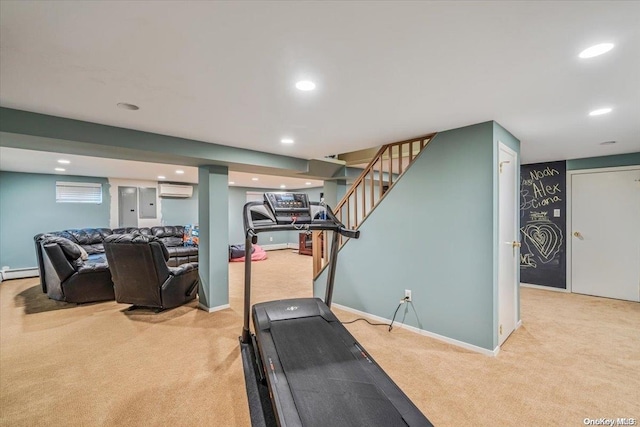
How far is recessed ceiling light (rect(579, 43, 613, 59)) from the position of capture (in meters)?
1.39

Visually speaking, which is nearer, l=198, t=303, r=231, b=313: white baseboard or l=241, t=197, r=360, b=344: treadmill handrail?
l=241, t=197, r=360, b=344: treadmill handrail

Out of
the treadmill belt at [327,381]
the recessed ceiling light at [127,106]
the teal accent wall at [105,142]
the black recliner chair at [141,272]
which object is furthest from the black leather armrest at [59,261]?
the treadmill belt at [327,381]

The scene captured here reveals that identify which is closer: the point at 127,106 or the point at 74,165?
the point at 127,106

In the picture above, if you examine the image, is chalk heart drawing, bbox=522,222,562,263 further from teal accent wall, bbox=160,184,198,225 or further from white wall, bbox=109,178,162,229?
white wall, bbox=109,178,162,229

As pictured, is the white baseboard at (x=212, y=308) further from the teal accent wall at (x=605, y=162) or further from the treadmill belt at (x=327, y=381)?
the teal accent wall at (x=605, y=162)

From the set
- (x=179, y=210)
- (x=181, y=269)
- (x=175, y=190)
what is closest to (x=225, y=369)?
(x=181, y=269)

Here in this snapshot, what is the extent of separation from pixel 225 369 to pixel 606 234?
18.1 ft

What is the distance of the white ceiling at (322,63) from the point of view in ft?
3.85

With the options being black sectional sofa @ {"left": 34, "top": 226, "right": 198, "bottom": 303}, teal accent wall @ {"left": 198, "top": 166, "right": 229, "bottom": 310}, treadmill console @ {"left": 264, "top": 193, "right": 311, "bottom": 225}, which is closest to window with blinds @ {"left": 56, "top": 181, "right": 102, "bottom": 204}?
black sectional sofa @ {"left": 34, "top": 226, "right": 198, "bottom": 303}

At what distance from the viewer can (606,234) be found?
4.15m

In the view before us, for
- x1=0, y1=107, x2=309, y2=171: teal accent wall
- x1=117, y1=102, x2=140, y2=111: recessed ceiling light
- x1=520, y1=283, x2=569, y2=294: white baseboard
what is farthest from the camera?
x1=520, y1=283, x2=569, y2=294: white baseboard

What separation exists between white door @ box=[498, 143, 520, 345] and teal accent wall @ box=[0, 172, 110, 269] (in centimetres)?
800

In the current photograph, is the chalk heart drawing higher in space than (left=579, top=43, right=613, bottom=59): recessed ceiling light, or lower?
lower

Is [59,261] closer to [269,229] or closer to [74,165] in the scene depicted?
[74,165]
